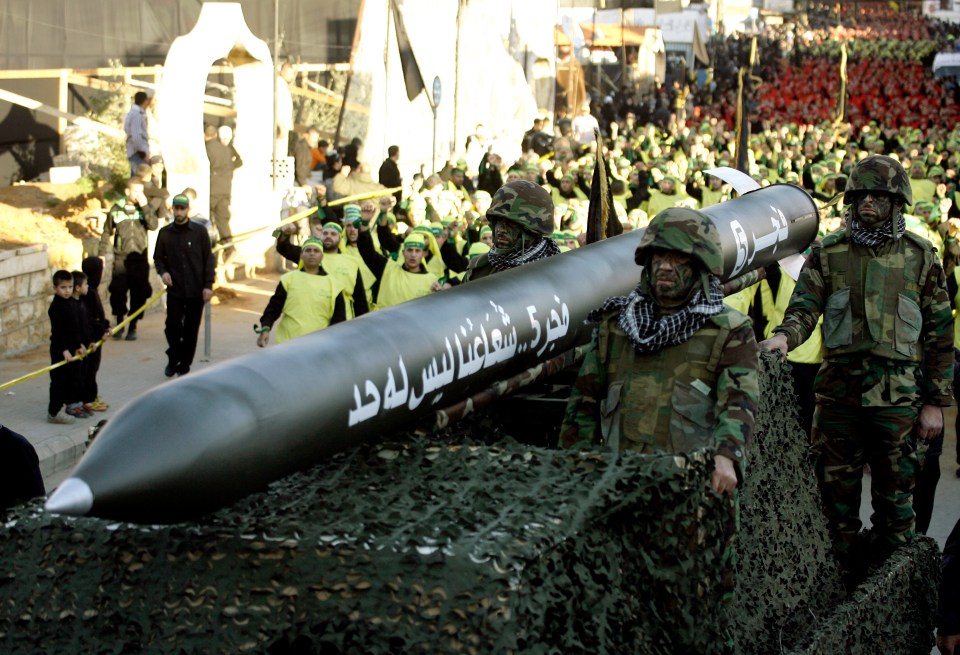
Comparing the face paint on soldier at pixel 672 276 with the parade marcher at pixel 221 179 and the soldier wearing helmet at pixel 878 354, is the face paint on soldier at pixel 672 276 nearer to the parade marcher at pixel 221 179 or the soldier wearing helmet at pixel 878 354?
the soldier wearing helmet at pixel 878 354

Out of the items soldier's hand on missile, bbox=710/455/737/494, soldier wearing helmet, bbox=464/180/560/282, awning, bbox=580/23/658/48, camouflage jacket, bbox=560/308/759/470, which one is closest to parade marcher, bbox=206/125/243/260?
soldier wearing helmet, bbox=464/180/560/282

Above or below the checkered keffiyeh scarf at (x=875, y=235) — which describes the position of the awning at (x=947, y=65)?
below

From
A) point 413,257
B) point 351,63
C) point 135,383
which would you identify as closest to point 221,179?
point 351,63

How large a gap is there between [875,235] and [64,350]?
6.85 metres

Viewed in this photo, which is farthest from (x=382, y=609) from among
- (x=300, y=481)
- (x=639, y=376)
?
(x=639, y=376)

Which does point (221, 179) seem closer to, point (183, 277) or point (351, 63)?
point (351, 63)

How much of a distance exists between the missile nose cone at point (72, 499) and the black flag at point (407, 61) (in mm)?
20747

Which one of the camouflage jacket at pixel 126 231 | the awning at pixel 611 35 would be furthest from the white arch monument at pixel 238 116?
the awning at pixel 611 35

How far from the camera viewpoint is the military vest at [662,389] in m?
5.18

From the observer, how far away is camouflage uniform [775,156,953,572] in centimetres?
694

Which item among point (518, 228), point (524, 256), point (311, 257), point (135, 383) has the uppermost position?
point (518, 228)

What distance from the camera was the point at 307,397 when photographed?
4035 mm

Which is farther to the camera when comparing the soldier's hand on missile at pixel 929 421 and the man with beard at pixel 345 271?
the man with beard at pixel 345 271

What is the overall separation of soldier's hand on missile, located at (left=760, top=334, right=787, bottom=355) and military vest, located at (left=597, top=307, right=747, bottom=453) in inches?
42.4
